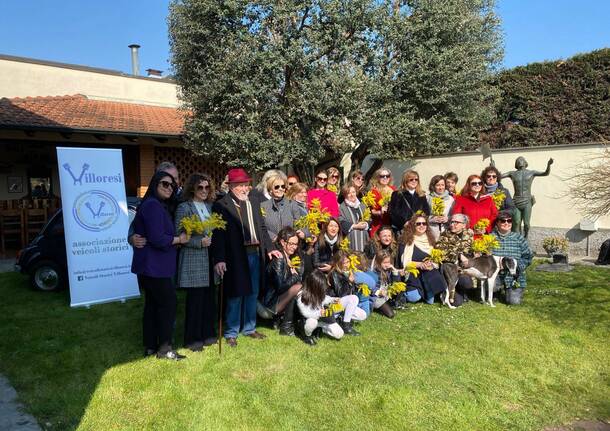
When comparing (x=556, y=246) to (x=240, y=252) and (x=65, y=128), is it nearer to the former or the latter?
(x=240, y=252)

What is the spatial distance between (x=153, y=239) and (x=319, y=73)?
23.3 feet

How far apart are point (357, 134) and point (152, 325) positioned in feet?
24.4

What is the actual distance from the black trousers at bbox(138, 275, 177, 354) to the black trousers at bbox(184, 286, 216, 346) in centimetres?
26

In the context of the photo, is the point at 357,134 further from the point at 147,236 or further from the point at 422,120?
the point at 147,236

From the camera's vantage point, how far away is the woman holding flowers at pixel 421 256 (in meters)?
6.14

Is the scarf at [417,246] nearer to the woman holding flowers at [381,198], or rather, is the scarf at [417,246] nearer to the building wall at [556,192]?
the woman holding flowers at [381,198]

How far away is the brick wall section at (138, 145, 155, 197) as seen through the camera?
1357 centimetres

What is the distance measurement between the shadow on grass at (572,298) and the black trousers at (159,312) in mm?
4428

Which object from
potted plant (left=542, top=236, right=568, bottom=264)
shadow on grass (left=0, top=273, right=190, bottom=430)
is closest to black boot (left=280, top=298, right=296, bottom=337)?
shadow on grass (left=0, top=273, right=190, bottom=430)

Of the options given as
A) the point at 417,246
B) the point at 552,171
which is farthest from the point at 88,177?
the point at 552,171

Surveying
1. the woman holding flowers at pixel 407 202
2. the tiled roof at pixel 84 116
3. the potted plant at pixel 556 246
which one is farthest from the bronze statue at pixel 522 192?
the tiled roof at pixel 84 116

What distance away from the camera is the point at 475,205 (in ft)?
21.9

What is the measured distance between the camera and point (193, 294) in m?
4.50

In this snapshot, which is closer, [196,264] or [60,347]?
[196,264]
